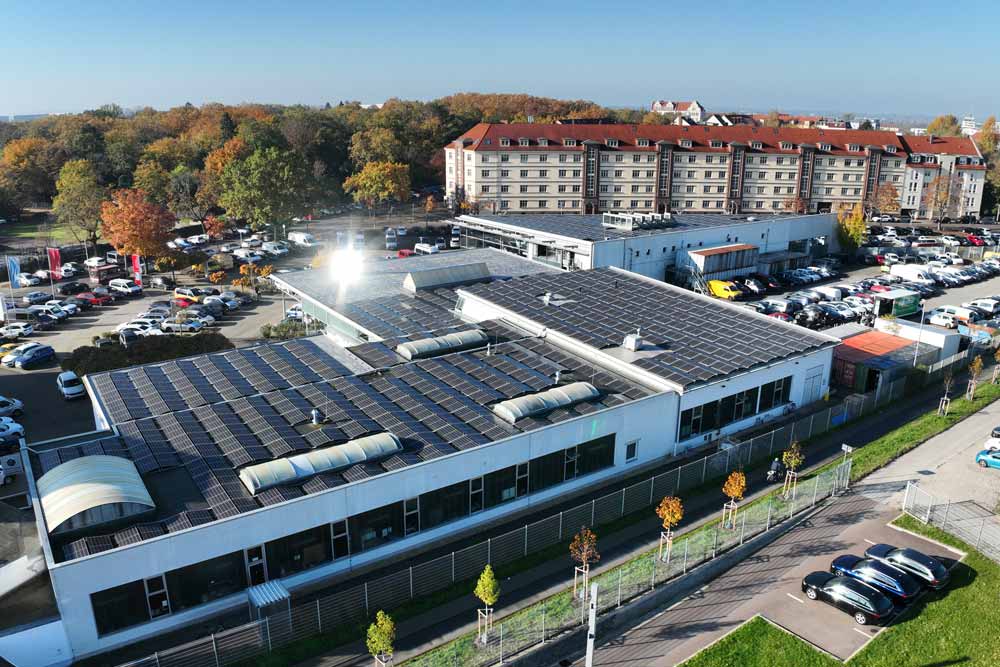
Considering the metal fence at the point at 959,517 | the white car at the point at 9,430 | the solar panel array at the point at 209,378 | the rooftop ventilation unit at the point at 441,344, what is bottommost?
the metal fence at the point at 959,517

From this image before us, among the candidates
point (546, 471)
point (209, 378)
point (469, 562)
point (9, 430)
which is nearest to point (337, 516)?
point (469, 562)

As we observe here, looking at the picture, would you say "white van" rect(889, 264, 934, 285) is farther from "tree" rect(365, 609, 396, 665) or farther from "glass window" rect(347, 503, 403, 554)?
"tree" rect(365, 609, 396, 665)

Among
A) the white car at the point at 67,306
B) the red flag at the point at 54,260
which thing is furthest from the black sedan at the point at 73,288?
the white car at the point at 67,306

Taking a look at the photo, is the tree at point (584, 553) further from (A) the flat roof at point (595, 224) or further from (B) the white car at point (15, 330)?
(B) the white car at point (15, 330)

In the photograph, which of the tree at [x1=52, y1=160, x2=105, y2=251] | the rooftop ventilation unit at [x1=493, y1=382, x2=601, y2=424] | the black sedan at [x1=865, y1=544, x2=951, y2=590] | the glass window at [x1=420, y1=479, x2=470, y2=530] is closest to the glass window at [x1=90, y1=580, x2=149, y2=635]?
the glass window at [x1=420, y1=479, x2=470, y2=530]

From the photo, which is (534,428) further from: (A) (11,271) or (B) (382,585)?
(A) (11,271)

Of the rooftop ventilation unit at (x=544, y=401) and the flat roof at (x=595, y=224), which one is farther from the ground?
the flat roof at (x=595, y=224)
